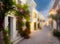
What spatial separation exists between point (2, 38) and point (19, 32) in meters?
4.36

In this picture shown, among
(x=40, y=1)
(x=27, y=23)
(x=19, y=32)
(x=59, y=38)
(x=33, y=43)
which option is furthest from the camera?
(x=27, y=23)

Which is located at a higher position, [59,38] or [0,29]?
[0,29]

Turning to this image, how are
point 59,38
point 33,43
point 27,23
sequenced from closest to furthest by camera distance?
point 33,43 → point 59,38 → point 27,23

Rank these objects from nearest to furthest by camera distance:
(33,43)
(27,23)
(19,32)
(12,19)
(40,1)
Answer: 1. (40,1)
2. (33,43)
3. (12,19)
4. (19,32)
5. (27,23)

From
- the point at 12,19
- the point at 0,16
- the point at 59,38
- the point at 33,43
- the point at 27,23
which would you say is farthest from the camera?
the point at 27,23

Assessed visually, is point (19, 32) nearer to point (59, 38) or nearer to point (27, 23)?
point (27, 23)

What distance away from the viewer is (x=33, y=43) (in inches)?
289

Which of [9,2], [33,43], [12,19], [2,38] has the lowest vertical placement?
[33,43]

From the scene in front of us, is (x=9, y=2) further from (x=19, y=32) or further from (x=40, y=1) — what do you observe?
(x=19, y=32)

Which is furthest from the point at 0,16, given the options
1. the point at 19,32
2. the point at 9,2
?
the point at 19,32

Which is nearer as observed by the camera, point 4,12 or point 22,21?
point 4,12

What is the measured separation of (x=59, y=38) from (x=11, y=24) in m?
A: 2.69

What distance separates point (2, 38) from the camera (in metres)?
5.21

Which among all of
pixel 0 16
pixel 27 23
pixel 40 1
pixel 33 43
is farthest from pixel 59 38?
pixel 0 16
